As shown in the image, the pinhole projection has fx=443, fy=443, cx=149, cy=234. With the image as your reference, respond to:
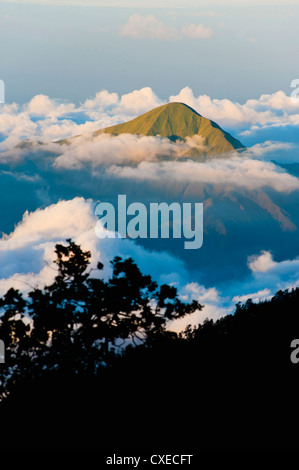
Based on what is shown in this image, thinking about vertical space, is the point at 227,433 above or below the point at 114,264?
below

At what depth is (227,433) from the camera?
13.8m

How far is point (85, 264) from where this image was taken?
27.5m

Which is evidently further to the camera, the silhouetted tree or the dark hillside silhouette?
the silhouetted tree

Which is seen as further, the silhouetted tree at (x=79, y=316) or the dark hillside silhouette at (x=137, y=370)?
the silhouetted tree at (x=79, y=316)

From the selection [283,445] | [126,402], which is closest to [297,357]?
[283,445]

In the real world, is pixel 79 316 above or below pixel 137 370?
above

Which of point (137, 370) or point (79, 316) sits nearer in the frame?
point (137, 370)

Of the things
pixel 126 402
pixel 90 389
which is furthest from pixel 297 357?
pixel 90 389

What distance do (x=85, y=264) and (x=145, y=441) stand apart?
14.7 m
